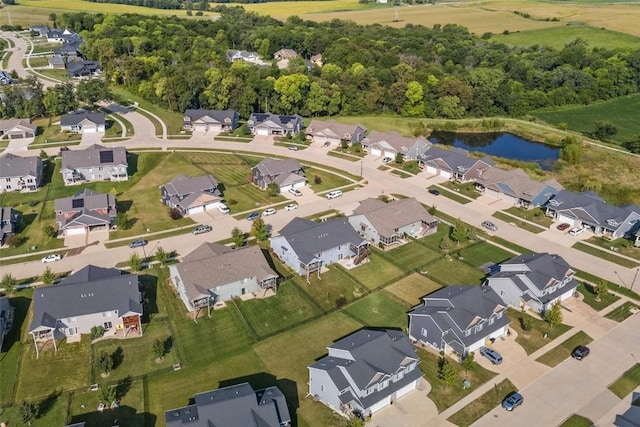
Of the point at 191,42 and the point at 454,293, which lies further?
the point at 191,42

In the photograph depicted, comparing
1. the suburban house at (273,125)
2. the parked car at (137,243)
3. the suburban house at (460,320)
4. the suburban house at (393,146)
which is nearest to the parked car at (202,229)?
the parked car at (137,243)

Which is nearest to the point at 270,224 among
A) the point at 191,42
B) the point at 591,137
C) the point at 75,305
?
the point at 75,305

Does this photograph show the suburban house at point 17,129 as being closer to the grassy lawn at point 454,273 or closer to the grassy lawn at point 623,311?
the grassy lawn at point 454,273

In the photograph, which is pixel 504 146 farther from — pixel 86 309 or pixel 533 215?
pixel 86 309

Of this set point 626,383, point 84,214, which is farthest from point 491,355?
point 84,214

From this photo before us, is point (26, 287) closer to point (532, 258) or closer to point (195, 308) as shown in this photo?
point (195, 308)

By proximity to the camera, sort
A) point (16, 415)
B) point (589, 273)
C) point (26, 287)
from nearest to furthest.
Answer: point (16, 415), point (26, 287), point (589, 273)

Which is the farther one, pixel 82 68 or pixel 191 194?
pixel 82 68
